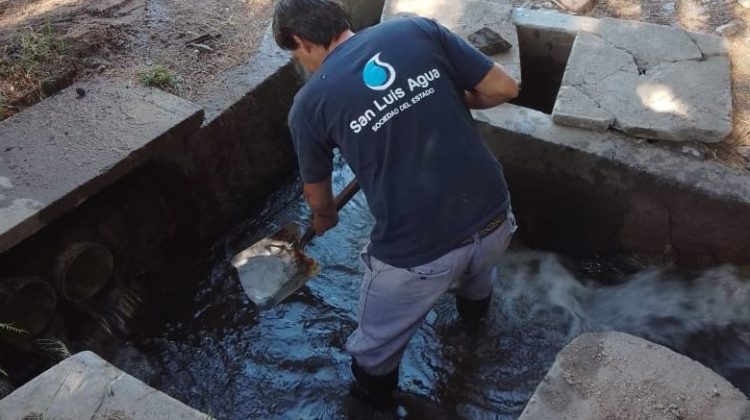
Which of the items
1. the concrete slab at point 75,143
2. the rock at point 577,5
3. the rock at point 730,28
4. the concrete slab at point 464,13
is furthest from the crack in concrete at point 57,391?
the rock at point 730,28

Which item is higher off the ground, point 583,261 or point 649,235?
point 649,235

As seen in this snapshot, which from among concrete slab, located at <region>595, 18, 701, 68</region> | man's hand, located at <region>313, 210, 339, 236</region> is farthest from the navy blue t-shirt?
concrete slab, located at <region>595, 18, 701, 68</region>

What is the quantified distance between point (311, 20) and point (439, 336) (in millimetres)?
1933

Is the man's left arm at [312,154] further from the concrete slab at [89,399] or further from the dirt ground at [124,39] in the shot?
the dirt ground at [124,39]

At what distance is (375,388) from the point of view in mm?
2777

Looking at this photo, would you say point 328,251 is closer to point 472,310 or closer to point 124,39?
point 472,310

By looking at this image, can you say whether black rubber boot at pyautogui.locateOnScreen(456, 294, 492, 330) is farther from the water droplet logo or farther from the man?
the water droplet logo

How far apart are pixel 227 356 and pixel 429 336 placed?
1.13 m

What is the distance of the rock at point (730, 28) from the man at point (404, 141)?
8.04 ft

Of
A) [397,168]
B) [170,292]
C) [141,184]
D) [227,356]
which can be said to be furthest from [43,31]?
[397,168]

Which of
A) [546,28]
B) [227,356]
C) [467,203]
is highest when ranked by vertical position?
[467,203]

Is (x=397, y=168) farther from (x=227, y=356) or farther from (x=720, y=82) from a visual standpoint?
(x=720, y=82)

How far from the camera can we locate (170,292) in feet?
11.8

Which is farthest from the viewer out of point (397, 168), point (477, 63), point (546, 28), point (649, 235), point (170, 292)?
point (546, 28)
